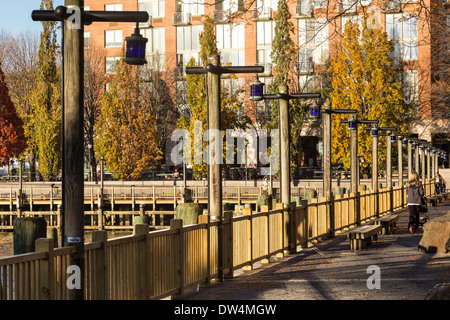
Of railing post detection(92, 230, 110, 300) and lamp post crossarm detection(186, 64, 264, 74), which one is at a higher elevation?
lamp post crossarm detection(186, 64, 264, 74)

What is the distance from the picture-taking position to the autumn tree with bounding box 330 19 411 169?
59125mm

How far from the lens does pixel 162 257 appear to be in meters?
12.4

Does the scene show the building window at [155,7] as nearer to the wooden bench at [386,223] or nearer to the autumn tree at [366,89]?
the autumn tree at [366,89]

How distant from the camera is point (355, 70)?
196 feet

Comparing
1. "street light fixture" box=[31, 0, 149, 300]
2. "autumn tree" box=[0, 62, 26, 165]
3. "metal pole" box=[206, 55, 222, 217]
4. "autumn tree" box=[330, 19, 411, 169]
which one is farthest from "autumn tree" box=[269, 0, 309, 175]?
"street light fixture" box=[31, 0, 149, 300]

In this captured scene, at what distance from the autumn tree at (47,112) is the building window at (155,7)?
16768 mm

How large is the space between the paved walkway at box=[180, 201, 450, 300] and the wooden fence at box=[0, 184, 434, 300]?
0.41 m

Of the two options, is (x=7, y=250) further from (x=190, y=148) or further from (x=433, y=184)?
(x=433, y=184)

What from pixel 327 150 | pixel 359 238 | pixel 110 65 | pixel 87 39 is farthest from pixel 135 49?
pixel 87 39

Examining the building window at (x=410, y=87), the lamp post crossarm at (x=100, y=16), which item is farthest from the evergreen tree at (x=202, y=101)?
the lamp post crossarm at (x=100, y=16)

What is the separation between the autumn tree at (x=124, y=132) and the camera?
6438 cm

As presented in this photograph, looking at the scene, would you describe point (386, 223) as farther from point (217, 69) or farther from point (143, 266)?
point (143, 266)

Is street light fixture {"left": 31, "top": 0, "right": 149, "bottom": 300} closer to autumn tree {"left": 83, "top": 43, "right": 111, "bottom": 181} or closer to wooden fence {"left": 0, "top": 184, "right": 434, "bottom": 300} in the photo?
wooden fence {"left": 0, "top": 184, "right": 434, "bottom": 300}

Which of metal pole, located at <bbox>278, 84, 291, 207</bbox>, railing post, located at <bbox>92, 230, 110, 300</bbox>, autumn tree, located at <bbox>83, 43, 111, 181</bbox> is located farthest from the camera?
autumn tree, located at <bbox>83, 43, 111, 181</bbox>
